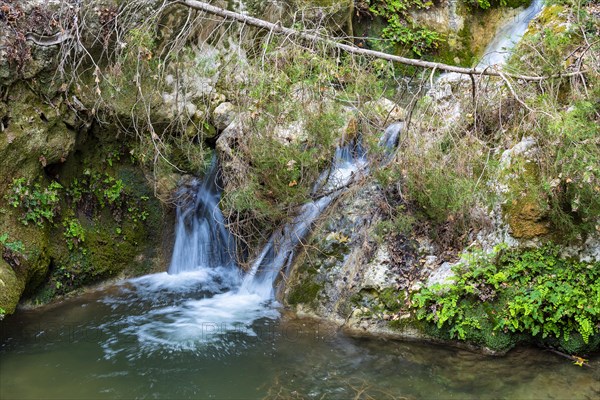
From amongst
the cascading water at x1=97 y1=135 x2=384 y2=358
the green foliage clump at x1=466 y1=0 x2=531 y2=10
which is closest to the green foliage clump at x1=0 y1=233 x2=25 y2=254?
the cascading water at x1=97 y1=135 x2=384 y2=358

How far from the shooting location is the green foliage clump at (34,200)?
6.36 meters

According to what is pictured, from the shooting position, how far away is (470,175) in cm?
597

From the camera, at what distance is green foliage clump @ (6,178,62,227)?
20.9ft

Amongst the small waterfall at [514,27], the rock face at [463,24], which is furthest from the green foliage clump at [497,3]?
the small waterfall at [514,27]

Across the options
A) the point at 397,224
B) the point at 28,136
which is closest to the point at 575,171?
the point at 397,224

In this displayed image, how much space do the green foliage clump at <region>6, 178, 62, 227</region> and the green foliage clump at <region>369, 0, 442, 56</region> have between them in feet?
20.9

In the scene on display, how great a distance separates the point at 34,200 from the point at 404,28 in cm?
711

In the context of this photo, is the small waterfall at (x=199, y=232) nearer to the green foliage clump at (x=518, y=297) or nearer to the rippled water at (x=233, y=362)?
the rippled water at (x=233, y=362)

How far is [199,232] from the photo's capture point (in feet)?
26.1

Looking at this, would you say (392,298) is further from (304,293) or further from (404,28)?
(404,28)

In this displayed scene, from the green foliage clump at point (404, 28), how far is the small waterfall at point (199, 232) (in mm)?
4531

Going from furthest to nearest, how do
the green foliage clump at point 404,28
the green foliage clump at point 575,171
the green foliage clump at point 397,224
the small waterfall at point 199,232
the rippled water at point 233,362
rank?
the green foliage clump at point 404,28 < the small waterfall at point 199,232 < the green foliage clump at point 397,224 < the rippled water at point 233,362 < the green foliage clump at point 575,171

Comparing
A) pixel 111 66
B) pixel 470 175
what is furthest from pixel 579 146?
pixel 111 66

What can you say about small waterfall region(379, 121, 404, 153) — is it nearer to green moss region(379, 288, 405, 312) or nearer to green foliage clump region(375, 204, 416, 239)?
green foliage clump region(375, 204, 416, 239)
